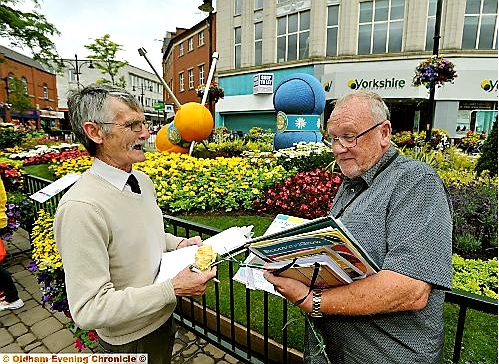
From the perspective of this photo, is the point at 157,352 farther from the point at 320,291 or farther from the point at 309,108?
the point at 309,108

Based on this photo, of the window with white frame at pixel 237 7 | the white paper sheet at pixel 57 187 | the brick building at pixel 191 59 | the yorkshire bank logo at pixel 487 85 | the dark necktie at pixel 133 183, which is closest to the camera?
the dark necktie at pixel 133 183

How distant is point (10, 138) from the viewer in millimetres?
15125

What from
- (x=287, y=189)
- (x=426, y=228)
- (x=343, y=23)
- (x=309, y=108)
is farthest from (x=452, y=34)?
(x=426, y=228)

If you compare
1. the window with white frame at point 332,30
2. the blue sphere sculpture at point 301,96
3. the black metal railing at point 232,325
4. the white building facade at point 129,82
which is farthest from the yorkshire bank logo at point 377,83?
the white building facade at point 129,82

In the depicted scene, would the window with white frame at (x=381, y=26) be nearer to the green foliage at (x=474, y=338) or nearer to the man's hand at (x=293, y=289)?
the green foliage at (x=474, y=338)

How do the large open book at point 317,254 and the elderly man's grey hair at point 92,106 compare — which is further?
the elderly man's grey hair at point 92,106

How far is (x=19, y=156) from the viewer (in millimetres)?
11594

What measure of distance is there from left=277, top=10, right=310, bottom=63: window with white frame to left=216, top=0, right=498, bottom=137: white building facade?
0.06 metres

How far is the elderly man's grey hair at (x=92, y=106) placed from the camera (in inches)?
55.1

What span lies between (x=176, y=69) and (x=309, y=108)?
28.1 m

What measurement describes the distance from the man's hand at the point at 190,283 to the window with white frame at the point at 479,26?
2303 cm

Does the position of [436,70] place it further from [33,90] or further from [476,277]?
[33,90]

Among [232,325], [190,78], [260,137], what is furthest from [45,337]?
[190,78]

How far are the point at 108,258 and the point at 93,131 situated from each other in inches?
22.2
